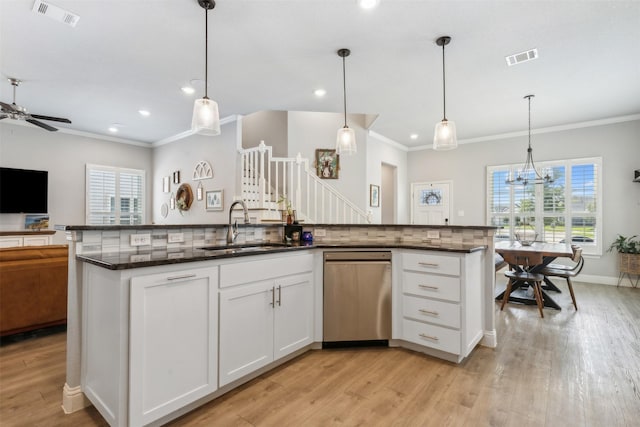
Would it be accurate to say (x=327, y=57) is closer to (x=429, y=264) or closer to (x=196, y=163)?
(x=429, y=264)

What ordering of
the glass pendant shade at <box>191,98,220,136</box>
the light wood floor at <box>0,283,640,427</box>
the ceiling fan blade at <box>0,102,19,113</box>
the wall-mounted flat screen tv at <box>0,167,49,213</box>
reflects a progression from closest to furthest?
the light wood floor at <box>0,283,640,427</box> < the glass pendant shade at <box>191,98,220,136</box> < the ceiling fan blade at <box>0,102,19,113</box> < the wall-mounted flat screen tv at <box>0,167,49,213</box>

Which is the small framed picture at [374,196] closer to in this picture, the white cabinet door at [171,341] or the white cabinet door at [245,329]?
the white cabinet door at [245,329]

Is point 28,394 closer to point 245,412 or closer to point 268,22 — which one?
point 245,412

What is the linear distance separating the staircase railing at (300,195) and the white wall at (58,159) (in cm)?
369

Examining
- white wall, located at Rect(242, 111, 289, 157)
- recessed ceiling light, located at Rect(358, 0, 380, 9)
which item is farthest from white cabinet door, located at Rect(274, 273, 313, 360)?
white wall, located at Rect(242, 111, 289, 157)

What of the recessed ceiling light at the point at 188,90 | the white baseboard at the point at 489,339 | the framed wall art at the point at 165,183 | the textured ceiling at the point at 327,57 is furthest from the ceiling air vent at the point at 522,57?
the framed wall art at the point at 165,183

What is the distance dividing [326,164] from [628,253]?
Answer: 5195mm

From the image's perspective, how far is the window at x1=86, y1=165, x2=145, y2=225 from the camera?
21.3ft

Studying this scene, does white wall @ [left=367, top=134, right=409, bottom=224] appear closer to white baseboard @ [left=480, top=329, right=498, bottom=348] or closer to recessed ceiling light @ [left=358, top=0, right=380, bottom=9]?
white baseboard @ [left=480, top=329, right=498, bottom=348]

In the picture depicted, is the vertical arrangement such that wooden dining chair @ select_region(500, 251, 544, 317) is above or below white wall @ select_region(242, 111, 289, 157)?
below

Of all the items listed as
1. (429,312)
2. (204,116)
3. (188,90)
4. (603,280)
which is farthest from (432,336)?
(603,280)

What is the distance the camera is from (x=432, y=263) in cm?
250

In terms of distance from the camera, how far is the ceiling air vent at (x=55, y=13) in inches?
96.7

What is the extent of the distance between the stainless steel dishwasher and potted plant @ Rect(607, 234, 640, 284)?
194 inches
